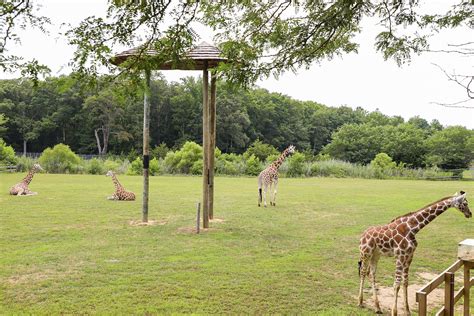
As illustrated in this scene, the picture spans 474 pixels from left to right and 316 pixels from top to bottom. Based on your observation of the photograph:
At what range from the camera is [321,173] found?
1234 inches

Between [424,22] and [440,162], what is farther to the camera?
[440,162]

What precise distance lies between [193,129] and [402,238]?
4962cm

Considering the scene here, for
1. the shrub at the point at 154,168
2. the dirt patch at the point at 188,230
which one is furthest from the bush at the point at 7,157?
the dirt patch at the point at 188,230

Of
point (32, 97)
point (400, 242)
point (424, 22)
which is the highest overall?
point (32, 97)

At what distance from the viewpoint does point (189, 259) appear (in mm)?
6996

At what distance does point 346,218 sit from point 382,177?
2141 cm

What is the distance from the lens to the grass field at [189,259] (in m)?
5.14

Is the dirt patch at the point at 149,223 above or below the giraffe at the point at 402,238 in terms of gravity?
below

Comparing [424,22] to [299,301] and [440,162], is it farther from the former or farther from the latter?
[440,162]

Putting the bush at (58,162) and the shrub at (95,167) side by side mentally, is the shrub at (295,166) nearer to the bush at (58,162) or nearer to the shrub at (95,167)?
the shrub at (95,167)

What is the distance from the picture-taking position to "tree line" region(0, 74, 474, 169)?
44.2 m

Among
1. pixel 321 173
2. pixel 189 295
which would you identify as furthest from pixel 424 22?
pixel 321 173

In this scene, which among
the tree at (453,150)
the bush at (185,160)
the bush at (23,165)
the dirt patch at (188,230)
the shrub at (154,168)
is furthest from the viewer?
the tree at (453,150)

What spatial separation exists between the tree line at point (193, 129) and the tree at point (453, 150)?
0.08 meters
